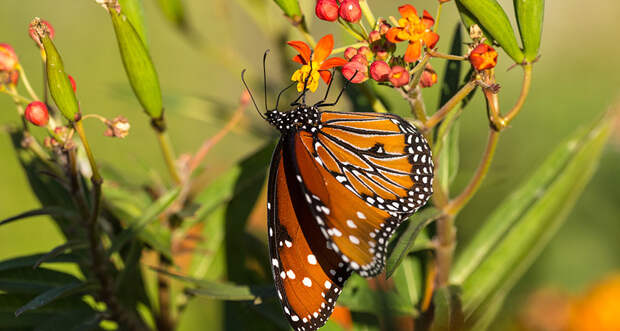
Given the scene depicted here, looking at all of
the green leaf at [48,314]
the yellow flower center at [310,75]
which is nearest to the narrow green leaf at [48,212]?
the green leaf at [48,314]

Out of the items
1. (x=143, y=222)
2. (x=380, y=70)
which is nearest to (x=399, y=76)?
(x=380, y=70)

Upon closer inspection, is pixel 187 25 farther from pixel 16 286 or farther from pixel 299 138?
pixel 16 286

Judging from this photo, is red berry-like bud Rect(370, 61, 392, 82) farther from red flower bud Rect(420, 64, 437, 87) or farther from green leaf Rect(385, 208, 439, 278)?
green leaf Rect(385, 208, 439, 278)

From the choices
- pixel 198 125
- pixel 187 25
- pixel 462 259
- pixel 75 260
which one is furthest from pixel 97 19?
pixel 462 259

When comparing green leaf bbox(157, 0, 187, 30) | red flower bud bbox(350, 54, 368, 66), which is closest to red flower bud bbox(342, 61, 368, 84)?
red flower bud bbox(350, 54, 368, 66)

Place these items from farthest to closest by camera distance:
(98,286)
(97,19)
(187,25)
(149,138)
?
(97,19)
(149,138)
(187,25)
(98,286)

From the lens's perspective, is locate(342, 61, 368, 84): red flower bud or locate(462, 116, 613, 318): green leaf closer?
locate(342, 61, 368, 84): red flower bud

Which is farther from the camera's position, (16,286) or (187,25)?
(187,25)

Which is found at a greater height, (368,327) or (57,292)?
(57,292)
